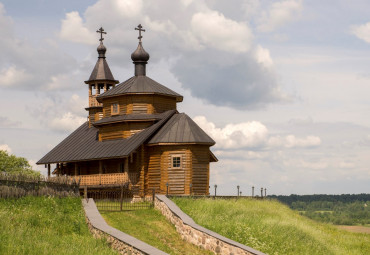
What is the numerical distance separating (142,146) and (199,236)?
1370 centimetres

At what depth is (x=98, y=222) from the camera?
872 inches

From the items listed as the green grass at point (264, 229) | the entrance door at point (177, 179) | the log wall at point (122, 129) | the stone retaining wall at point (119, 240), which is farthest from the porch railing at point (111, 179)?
the stone retaining wall at point (119, 240)

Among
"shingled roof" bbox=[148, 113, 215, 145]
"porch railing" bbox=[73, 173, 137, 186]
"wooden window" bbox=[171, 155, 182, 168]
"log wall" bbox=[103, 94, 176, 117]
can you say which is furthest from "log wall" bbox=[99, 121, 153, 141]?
"wooden window" bbox=[171, 155, 182, 168]

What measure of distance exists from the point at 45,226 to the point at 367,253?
1643 cm

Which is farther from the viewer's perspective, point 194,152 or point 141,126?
point 141,126

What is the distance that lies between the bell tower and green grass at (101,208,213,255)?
54.7 feet

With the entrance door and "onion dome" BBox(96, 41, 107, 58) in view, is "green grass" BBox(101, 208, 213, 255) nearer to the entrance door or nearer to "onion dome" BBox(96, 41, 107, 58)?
the entrance door

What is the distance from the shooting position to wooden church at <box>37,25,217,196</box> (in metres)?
34.1

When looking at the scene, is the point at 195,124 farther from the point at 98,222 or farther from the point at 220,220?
the point at 98,222

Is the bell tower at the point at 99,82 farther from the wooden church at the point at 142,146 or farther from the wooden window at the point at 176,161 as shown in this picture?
the wooden window at the point at 176,161

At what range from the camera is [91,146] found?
39094 mm

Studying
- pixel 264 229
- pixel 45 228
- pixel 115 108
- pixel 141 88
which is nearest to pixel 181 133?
pixel 141 88

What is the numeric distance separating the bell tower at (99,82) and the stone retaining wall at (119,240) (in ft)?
67.7

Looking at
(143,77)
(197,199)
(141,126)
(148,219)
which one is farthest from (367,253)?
(143,77)
